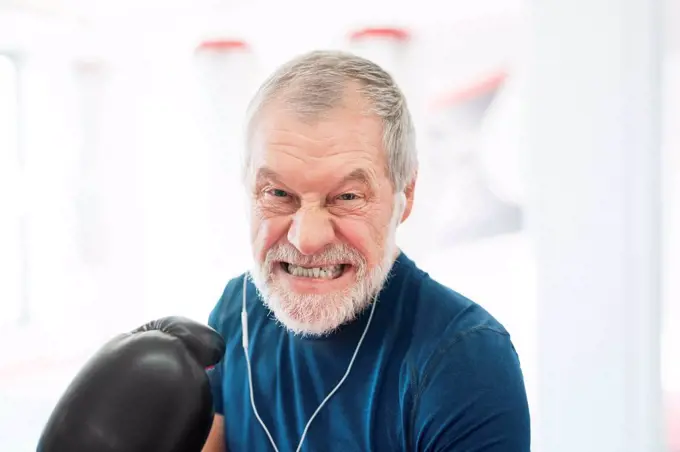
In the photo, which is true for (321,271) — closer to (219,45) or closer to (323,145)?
(323,145)

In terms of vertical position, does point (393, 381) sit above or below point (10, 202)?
below

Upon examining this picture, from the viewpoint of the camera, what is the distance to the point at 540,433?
6.21 feet

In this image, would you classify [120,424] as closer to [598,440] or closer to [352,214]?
[352,214]

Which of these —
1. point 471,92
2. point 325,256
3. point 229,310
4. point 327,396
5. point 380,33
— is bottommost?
point 327,396

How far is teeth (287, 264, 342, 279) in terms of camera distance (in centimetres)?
107

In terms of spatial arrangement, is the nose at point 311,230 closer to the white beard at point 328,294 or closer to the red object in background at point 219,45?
the white beard at point 328,294

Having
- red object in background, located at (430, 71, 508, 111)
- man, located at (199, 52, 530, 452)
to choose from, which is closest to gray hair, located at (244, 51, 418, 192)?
man, located at (199, 52, 530, 452)

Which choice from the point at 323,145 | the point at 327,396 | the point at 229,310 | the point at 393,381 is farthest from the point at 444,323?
the point at 229,310

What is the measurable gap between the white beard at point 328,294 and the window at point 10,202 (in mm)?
1467

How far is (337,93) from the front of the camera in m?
1.00

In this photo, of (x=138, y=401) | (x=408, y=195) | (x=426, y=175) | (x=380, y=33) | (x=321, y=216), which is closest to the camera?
(x=138, y=401)

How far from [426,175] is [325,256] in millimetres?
1069

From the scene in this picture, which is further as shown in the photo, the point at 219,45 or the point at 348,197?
the point at 219,45

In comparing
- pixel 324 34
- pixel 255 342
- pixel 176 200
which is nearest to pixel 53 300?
pixel 176 200
